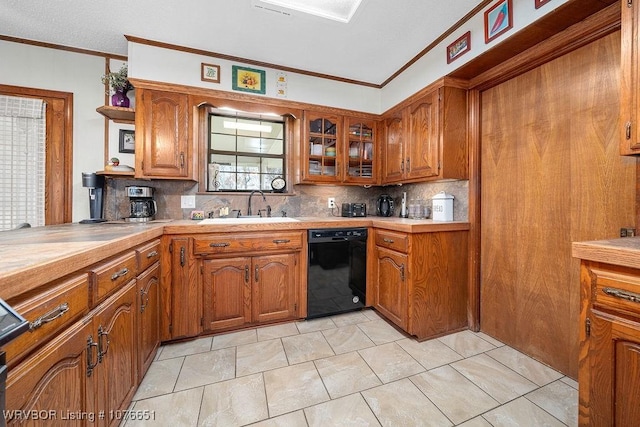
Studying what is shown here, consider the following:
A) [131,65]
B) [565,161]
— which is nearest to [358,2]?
[565,161]

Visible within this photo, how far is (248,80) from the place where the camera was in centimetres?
248

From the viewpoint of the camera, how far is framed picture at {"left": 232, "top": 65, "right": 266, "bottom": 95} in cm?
244

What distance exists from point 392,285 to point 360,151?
1.53 metres

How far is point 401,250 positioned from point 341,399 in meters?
1.13

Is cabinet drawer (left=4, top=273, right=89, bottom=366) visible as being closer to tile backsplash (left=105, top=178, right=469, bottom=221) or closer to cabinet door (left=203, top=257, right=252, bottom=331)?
cabinet door (left=203, top=257, right=252, bottom=331)

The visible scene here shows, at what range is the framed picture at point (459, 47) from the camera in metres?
1.90

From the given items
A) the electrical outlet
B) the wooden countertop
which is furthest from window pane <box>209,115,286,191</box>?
the wooden countertop

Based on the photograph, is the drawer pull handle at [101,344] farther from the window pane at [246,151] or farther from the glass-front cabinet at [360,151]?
the glass-front cabinet at [360,151]

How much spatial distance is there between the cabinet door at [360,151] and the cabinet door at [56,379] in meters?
2.41

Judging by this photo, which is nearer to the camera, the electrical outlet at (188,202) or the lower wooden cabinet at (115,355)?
the lower wooden cabinet at (115,355)

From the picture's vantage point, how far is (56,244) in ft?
3.19

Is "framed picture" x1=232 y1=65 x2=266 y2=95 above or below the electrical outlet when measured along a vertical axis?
above

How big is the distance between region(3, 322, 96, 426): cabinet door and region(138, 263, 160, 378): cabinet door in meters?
0.53

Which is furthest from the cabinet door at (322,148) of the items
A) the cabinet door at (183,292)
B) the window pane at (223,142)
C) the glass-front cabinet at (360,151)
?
the cabinet door at (183,292)
